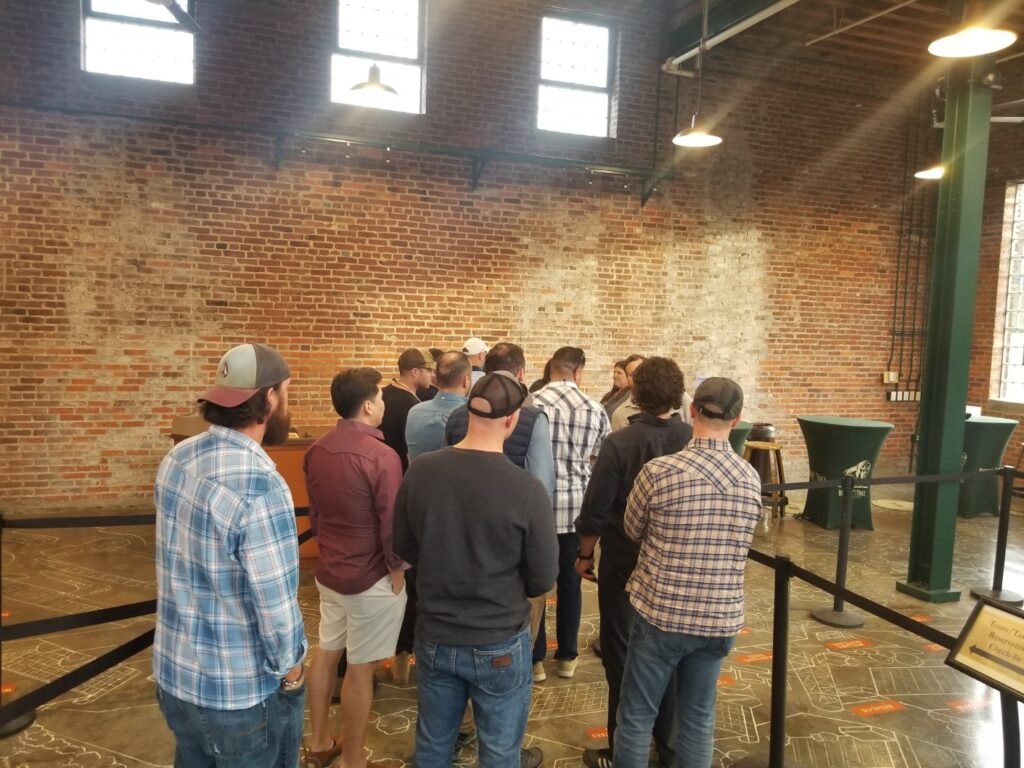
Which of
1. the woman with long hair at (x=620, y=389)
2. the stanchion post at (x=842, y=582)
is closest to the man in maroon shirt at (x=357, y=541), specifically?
the woman with long hair at (x=620, y=389)

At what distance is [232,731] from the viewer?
1968mm

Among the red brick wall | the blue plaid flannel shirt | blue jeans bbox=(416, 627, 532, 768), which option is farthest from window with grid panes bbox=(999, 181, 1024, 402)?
the blue plaid flannel shirt

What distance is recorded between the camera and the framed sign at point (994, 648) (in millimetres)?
2254

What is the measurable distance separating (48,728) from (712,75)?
904 centimetres

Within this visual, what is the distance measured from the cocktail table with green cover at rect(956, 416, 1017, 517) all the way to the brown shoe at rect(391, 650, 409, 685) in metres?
7.08

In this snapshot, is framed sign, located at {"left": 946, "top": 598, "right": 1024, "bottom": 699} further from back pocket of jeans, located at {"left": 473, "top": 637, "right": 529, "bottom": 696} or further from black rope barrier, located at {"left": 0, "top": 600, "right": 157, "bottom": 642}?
black rope barrier, located at {"left": 0, "top": 600, "right": 157, "bottom": 642}

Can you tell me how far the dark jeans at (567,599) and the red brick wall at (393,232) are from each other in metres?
4.54

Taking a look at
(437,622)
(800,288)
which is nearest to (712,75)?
(800,288)

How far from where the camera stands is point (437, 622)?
2.28 m

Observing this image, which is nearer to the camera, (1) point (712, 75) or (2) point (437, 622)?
(2) point (437, 622)

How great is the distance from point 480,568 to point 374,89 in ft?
16.9

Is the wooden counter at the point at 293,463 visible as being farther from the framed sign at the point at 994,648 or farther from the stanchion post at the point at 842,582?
the framed sign at the point at 994,648

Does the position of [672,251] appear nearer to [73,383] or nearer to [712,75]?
[712,75]

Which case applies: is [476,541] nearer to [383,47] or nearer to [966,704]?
[966,704]
